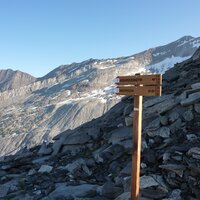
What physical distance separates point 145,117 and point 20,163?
24.7 feet

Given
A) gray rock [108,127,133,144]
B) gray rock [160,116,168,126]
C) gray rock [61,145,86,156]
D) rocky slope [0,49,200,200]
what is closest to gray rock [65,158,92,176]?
rocky slope [0,49,200,200]

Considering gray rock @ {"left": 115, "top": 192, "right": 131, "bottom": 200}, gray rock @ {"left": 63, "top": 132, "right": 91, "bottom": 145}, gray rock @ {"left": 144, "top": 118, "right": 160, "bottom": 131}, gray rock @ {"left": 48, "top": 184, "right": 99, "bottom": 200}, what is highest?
gray rock @ {"left": 144, "top": 118, "right": 160, "bottom": 131}

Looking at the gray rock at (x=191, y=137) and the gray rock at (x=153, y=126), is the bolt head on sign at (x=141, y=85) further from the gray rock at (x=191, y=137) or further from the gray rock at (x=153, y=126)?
the gray rock at (x=153, y=126)

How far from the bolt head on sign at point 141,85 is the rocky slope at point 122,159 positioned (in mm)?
3419

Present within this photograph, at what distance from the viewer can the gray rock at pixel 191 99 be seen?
17.9m

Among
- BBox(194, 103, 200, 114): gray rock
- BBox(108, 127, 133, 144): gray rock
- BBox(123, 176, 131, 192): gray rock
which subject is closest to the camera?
BBox(123, 176, 131, 192): gray rock

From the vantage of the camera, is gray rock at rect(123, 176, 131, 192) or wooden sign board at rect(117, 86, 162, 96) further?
gray rock at rect(123, 176, 131, 192)

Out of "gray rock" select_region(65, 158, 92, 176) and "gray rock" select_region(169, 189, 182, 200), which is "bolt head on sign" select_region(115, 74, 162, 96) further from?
"gray rock" select_region(65, 158, 92, 176)

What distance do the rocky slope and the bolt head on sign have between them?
3419 millimetres

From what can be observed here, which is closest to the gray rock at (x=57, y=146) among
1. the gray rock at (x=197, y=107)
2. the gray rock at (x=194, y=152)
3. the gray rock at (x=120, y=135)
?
the gray rock at (x=120, y=135)

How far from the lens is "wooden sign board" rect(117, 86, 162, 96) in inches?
428

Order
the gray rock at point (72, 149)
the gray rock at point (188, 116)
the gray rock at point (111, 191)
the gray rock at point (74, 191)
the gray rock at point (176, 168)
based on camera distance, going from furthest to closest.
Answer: the gray rock at point (72, 149) → the gray rock at point (188, 116) → the gray rock at point (74, 191) → the gray rock at point (111, 191) → the gray rock at point (176, 168)

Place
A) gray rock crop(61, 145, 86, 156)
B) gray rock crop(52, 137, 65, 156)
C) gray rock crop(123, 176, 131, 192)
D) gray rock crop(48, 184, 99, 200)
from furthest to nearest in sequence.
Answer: gray rock crop(52, 137, 65, 156) → gray rock crop(61, 145, 86, 156) → gray rock crop(48, 184, 99, 200) → gray rock crop(123, 176, 131, 192)

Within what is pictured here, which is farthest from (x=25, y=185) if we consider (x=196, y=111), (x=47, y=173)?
(x=196, y=111)
